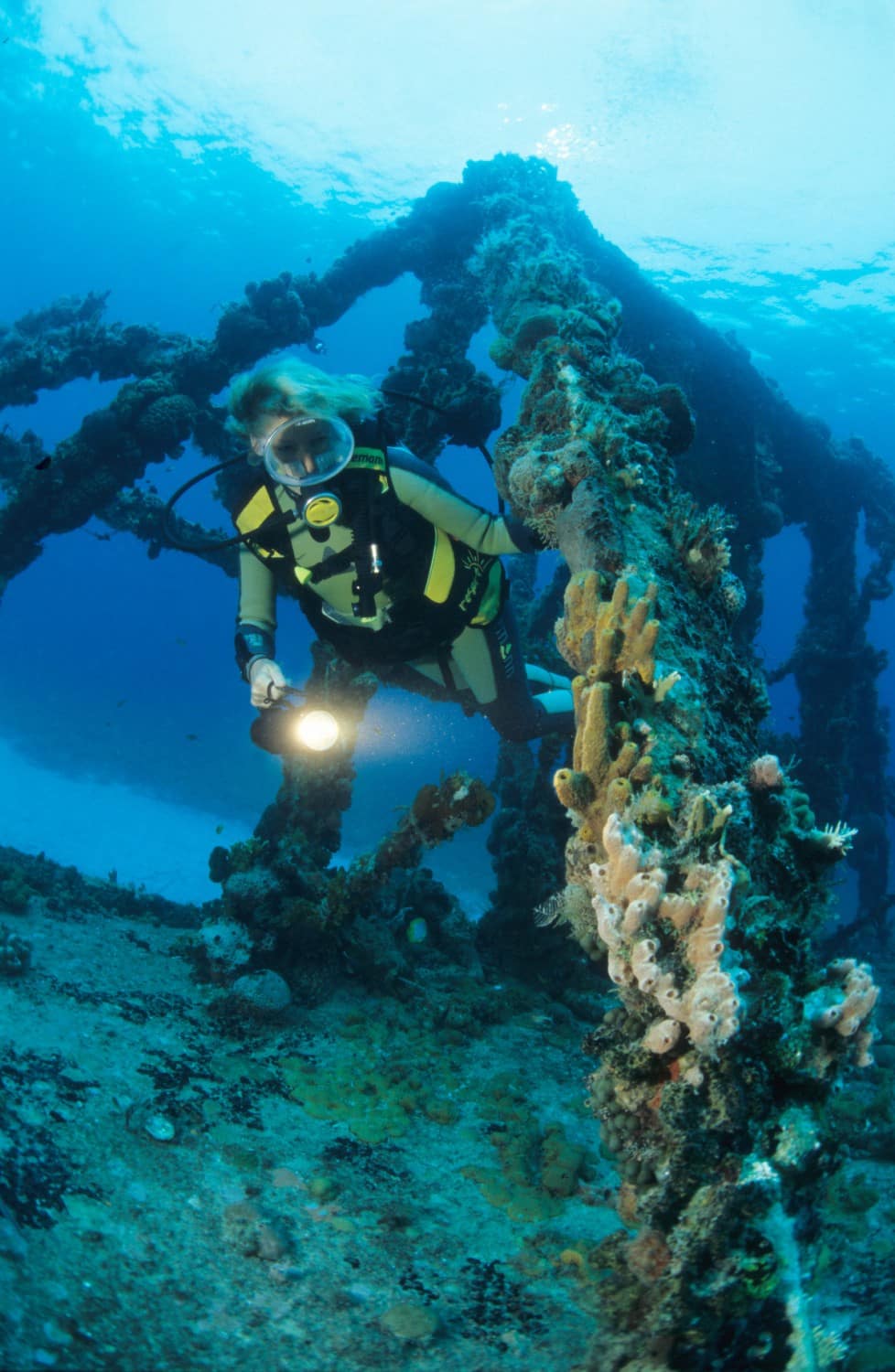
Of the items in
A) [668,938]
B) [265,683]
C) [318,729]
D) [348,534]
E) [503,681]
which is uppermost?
[503,681]

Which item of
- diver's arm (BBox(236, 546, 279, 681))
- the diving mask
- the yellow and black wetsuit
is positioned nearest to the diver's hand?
the yellow and black wetsuit

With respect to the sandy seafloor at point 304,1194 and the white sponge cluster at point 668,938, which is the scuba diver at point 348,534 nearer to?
the sandy seafloor at point 304,1194

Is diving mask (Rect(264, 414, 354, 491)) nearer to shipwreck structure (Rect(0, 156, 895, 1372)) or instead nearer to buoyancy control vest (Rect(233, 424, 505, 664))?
buoyancy control vest (Rect(233, 424, 505, 664))

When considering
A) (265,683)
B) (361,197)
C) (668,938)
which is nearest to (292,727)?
(265,683)

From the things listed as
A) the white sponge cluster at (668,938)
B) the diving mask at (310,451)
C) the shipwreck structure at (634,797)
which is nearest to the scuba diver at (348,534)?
the diving mask at (310,451)

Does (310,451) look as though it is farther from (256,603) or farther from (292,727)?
(292,727)

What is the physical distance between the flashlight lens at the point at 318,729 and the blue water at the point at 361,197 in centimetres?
932

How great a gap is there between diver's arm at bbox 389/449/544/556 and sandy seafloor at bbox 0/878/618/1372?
12.7 ft

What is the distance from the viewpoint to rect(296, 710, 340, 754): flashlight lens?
154 inches

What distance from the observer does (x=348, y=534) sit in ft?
15.6

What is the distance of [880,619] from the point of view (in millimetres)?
81312

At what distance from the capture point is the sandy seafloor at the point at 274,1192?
2.28 m

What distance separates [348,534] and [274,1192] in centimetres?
388

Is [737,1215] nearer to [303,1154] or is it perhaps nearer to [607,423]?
[303,1154]
